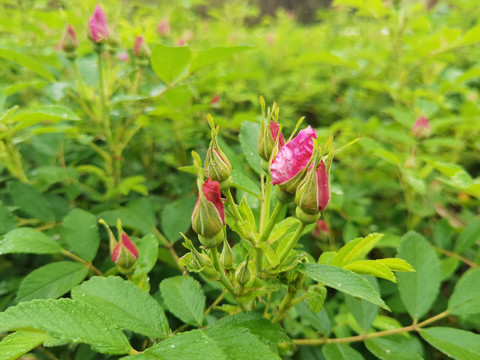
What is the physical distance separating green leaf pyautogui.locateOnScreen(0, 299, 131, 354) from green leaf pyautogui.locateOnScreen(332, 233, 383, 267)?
0.36 m

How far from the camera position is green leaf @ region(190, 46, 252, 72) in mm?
916

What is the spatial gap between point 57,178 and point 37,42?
1129 mm

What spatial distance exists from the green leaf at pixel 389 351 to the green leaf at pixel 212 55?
73cm

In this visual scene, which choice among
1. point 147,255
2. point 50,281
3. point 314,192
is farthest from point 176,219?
point 314,192

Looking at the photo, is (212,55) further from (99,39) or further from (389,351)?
(389,351)

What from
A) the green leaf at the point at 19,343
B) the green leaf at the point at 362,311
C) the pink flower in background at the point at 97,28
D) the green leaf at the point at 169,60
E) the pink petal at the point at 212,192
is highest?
the pink flower in background at the point at 97,28

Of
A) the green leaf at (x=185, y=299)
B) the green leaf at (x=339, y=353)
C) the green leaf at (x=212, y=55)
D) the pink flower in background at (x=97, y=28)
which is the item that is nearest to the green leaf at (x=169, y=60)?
the green leaf at (x=212, y=55)

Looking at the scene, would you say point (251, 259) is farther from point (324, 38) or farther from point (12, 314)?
point (324, 38)

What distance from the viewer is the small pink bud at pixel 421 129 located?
48.3 inches

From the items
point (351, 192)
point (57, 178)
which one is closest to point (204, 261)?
point (57, 178)

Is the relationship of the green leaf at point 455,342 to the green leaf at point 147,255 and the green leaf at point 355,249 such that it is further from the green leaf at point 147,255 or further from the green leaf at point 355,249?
the green leaf at point 147,255

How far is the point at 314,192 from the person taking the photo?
499 millimetres

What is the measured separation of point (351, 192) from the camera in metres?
1.29

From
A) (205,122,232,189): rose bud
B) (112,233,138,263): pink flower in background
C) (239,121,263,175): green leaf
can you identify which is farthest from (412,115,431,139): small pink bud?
(112,233,138,263): pink flower in background
